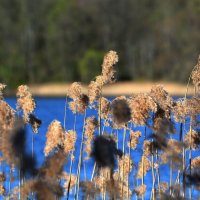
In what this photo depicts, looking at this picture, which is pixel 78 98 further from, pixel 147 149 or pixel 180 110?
pixel 180 110

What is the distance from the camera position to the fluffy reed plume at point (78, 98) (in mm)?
5588

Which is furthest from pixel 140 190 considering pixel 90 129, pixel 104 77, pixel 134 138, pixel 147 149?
pixel 104 77

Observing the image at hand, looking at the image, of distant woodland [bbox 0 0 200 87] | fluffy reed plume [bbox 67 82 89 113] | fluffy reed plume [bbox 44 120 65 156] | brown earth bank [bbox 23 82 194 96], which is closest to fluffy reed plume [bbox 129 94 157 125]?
fluffy reed plume [bbox 67 82 89 113]

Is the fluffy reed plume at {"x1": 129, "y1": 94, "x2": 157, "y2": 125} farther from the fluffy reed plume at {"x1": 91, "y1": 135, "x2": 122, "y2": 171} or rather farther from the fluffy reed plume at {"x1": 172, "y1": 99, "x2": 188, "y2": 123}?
the fluffy reed plume at {"x1": 91, "y1": 135, "x2": 122, "y2": 171}

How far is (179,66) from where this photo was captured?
50938 mm

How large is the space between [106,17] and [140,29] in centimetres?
269

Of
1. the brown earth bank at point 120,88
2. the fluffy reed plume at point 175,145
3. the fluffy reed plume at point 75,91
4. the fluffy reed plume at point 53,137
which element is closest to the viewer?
the fluffy reed plume at point 53,137

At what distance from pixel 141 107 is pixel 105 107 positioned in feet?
1.88

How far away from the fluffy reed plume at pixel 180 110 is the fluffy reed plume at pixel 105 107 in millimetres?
523

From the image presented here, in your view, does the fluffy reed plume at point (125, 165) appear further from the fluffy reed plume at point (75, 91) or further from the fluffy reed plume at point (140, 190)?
the fluffy reed plume at point (75, 91)

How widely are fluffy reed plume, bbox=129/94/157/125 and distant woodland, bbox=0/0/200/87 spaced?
45.6 m

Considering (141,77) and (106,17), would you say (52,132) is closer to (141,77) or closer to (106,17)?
(141,77)

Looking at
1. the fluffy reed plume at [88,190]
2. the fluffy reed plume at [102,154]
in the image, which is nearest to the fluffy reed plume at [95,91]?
the fluffy reed plume at [88,190]

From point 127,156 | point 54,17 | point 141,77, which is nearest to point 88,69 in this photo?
point 141,77
